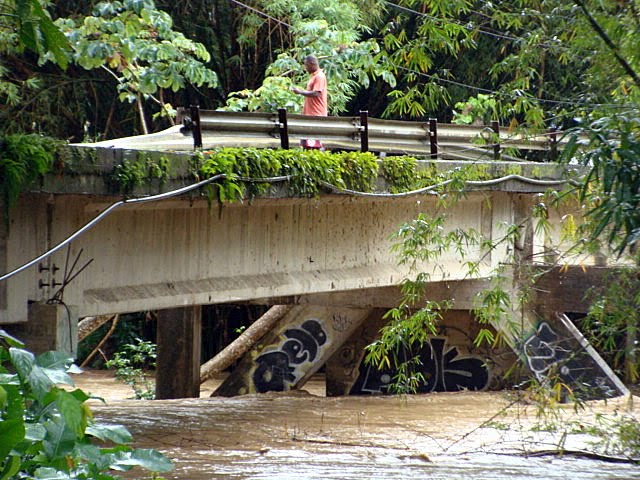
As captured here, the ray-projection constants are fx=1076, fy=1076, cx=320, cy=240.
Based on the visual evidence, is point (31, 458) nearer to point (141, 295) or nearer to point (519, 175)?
point (141, 295)

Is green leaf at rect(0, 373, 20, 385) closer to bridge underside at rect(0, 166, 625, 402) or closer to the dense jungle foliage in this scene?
the dense jungle foliage

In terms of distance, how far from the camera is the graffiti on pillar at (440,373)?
16.8m

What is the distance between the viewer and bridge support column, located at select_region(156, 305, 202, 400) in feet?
48.9

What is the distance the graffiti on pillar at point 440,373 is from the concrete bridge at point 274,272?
0.07ft

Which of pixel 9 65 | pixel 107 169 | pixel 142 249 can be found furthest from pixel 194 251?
pixel 9 65

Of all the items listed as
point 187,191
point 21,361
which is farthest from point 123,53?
point 21,361

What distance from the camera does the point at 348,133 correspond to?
12062 millimetres

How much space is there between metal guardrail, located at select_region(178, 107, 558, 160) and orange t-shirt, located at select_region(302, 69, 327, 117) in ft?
2.77

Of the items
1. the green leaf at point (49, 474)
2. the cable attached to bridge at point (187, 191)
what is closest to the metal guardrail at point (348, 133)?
the cable attached to bridge at point (187, 191)

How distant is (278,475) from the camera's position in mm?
9219

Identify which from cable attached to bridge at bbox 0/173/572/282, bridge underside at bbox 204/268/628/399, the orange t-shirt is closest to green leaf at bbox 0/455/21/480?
cable attached to bridge at bbox 0/173/572/282

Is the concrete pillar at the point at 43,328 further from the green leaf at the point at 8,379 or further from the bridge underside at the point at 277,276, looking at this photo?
the green leaf at the point at 8,379

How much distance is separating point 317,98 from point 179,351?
4284 mm

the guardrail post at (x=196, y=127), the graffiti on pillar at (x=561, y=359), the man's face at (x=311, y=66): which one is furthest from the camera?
the graffiti on pillar at (x=561, y=359)
